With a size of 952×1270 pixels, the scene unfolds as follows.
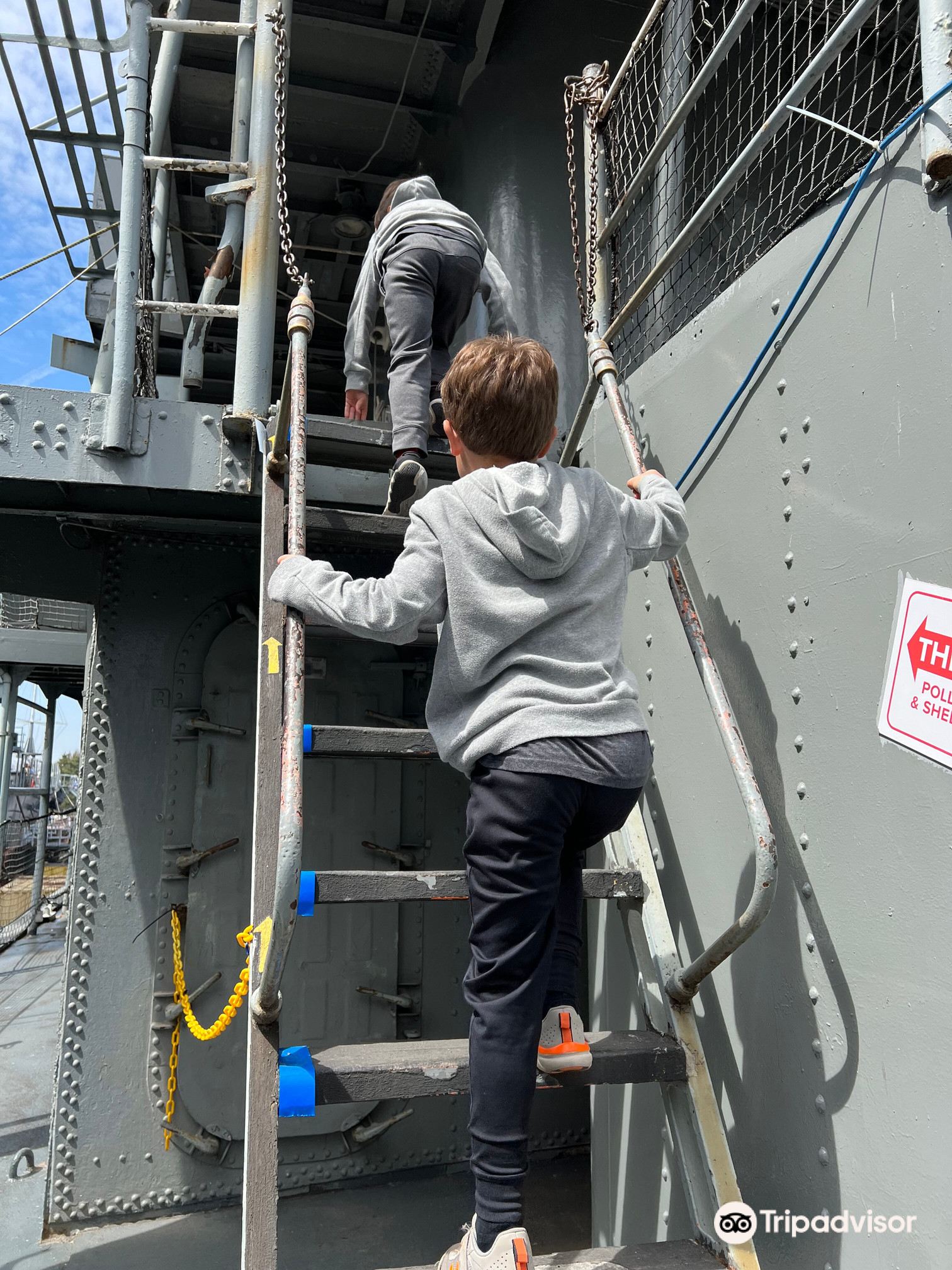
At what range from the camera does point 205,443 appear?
3.56 metres

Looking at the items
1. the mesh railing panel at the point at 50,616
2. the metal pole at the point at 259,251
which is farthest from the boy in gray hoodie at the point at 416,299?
the mesh railing panel at the point at 50,616

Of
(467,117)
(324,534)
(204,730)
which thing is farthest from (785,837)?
(467,117)

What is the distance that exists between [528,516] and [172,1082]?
3.75 m

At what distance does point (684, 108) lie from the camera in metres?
2.44

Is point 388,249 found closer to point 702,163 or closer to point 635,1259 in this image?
point 702,163

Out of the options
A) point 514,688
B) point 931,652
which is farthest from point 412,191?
point 931,652

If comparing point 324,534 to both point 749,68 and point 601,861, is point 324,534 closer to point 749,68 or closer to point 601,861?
point 601,861

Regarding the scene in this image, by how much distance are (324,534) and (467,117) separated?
3426 mm

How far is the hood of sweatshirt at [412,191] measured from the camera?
344cm

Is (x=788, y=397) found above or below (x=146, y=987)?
above

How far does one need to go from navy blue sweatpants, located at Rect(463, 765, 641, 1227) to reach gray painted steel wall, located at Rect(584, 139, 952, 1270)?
50cm

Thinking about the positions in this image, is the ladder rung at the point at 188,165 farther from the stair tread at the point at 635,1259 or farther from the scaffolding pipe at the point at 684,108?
the stair tread at the point at 635,1259

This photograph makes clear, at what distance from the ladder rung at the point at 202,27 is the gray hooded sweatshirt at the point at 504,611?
290cm

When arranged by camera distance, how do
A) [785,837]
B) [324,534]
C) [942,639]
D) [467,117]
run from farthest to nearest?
1. [467,117]
2. [324,534]
3. [785,837]
4. [942,639]
